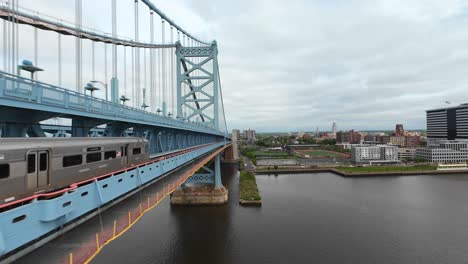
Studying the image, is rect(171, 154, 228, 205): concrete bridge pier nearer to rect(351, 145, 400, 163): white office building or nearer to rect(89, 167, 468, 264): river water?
rect(89, 167, 468, 264): river water

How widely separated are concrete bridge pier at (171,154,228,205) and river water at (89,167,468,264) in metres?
1.09

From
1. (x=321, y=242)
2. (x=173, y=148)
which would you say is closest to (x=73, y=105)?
(x=173, y=148)

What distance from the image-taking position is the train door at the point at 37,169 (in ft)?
14.9

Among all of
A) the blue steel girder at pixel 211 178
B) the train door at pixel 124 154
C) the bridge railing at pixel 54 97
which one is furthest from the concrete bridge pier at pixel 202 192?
the bridge railing at pixel 54 97

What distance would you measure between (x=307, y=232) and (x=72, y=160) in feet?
55.0

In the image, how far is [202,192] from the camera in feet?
84.5

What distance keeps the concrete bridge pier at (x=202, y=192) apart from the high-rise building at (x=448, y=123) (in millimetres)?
81780

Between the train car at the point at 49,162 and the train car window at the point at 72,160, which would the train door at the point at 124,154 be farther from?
the train car window at the point at 72,160

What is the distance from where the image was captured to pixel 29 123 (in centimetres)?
551

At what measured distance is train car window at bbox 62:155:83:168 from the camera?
5512 millimetres

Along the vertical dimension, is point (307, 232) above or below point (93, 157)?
below

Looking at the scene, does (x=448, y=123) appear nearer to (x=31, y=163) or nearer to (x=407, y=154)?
(x=407, y=154)

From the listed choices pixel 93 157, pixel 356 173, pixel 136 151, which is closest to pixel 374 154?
pixel 356 173

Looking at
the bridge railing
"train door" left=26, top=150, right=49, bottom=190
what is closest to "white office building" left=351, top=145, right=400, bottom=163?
the bridge railing
